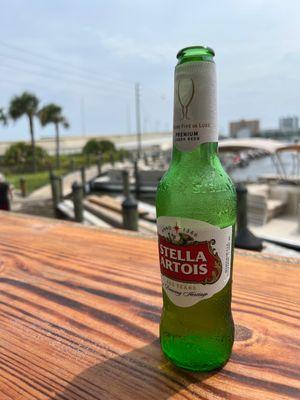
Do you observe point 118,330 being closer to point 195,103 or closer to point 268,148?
point 195,103

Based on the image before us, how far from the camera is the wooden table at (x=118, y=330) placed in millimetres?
650

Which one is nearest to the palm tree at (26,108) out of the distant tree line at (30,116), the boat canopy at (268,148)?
the distant tree line at (30,116)

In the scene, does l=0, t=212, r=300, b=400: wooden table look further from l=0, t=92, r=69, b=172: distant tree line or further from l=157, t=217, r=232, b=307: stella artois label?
l=0, t=92, r=69, b=172: distant tree line

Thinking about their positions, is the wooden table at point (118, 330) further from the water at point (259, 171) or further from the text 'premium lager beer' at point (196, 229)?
the water at point (259, 171)

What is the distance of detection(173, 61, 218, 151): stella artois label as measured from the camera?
2.18 feet

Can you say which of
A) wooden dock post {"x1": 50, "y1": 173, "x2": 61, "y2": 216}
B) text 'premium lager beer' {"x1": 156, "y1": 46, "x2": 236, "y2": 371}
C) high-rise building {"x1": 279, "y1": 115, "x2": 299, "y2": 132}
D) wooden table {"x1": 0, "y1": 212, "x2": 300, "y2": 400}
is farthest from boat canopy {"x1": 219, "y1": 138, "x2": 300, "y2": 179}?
high-rise building {"x1": 279, "y1": 115, "x2": 299, "y2": 132}

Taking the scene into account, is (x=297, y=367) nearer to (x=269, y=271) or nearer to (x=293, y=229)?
(x=269, y=271)

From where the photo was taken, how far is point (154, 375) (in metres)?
0.67

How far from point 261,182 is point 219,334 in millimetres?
10159

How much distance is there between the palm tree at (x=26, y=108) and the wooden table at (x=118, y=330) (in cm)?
2593

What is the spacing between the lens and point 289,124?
6950 cm

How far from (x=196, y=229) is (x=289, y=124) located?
75405 millimetres

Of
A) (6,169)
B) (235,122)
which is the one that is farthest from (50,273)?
(235,122)

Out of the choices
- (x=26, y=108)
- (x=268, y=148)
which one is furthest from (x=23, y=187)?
(x=26, y=108)
